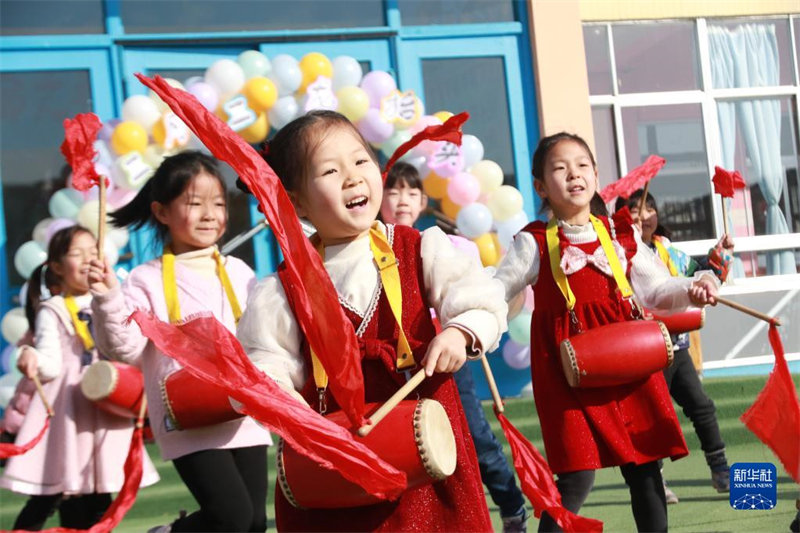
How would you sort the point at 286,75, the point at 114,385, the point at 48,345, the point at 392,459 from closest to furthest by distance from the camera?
the point at 392,459
the point at 114,385
the point at 48,345
the point at 286,75

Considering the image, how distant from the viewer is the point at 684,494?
3957 millimetres

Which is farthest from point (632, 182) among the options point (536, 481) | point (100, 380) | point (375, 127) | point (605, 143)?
point (605, 143)

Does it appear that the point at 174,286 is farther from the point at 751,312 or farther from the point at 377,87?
the point at 377,87

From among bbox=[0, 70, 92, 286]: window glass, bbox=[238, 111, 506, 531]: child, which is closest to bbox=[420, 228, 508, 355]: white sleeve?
bbox=[238, 111, 506, 531]: child

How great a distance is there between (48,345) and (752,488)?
2.62m

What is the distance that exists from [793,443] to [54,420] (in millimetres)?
2671

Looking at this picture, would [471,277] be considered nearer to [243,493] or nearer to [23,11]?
[243,493]

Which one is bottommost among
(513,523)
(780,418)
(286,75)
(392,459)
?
(513,523)

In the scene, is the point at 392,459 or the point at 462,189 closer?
the point at 392,459

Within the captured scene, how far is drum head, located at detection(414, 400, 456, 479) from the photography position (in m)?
1.66

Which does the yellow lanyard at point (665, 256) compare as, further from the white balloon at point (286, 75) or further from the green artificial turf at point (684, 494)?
the white balloon at point (286, 75)

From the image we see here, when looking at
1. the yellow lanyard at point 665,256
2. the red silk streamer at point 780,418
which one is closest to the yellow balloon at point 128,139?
the yellow lanyard at point 665,256

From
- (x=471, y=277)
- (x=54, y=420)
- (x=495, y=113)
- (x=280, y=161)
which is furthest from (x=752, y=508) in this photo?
(x=495, y=113)

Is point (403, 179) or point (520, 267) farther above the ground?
point (403, 179)
